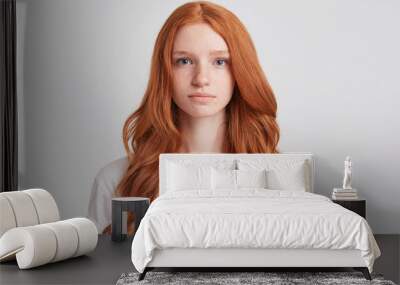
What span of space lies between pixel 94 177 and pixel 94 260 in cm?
160

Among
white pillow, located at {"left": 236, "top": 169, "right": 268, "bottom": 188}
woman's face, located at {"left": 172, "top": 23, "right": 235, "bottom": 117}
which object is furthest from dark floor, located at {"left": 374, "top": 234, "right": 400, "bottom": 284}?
woman's face, located at {"left": 172, "top": 23, "right": 235, "bottom": 117}

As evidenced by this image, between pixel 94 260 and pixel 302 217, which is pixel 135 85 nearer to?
pixel 94 260

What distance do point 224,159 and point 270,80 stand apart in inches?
38.2

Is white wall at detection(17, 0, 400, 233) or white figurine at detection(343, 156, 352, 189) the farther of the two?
white wall at detection(17, 0, 400, 233)

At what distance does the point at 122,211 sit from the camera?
6371 mm

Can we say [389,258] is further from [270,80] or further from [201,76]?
[201,76]

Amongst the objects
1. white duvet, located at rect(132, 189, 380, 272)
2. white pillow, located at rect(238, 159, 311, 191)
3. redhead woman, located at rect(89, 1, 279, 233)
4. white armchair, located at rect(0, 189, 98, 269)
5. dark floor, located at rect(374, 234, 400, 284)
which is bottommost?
dark floor, located at rect(374, 234, 400, 284)

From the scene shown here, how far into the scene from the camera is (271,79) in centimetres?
684

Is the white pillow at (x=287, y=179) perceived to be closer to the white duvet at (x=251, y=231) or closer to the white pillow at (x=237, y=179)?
the white pillow at (x=237, y=179)

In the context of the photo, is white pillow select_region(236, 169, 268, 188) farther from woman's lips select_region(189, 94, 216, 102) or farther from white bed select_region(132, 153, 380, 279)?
white bed select_region(132, 153, 380, 279)

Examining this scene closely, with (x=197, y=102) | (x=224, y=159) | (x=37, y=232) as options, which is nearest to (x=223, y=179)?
(x=224, y=159)

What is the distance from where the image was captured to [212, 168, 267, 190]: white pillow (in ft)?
20.3

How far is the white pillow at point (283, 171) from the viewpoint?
6.29 meters

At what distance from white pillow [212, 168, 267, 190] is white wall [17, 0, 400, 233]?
726 millimetres
